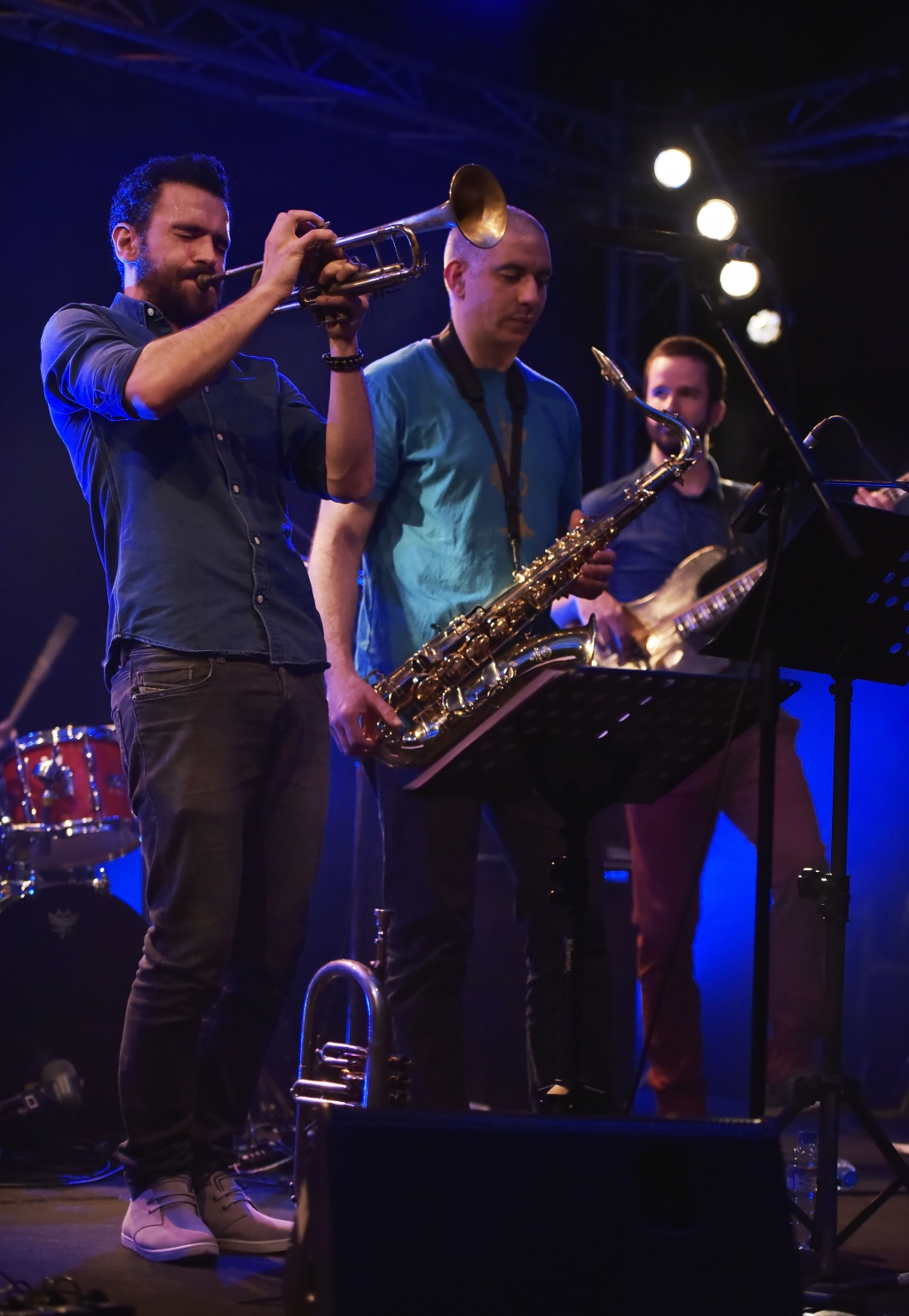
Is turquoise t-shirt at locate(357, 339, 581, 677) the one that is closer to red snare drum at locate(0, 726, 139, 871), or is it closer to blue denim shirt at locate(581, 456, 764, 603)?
blue denim shirt at locate(581, 456, 764, 603)

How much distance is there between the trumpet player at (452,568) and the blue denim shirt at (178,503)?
17.7 inches

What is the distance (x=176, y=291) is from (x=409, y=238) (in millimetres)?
578

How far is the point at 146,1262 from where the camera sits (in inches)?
119

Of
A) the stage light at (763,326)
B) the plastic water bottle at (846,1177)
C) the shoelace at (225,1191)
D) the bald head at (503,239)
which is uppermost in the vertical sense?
the stage light at (763,326)

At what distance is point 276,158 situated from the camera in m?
7.39

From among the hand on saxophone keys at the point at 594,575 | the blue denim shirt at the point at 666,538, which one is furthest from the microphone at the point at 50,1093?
the blue denim shirt at the point at 666,538

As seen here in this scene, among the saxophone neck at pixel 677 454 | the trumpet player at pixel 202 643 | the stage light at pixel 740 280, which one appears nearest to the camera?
the trumpet player at pixel 202 643

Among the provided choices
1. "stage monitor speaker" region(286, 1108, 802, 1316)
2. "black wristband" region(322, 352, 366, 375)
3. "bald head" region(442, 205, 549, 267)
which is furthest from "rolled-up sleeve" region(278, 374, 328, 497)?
"stage monitor speaker" region(286, 1108, 802, 1316)

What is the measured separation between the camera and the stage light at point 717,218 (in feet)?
23.4

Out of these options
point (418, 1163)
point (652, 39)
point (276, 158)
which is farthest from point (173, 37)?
point (418, 1163)

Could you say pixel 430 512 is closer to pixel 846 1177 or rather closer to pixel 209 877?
pixel 209 877

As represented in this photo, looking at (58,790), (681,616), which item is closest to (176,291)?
(58,790)

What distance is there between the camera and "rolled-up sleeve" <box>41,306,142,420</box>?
304 centimetres

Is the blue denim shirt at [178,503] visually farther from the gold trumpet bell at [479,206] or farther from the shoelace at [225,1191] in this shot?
the shoelace at [225,1191]
